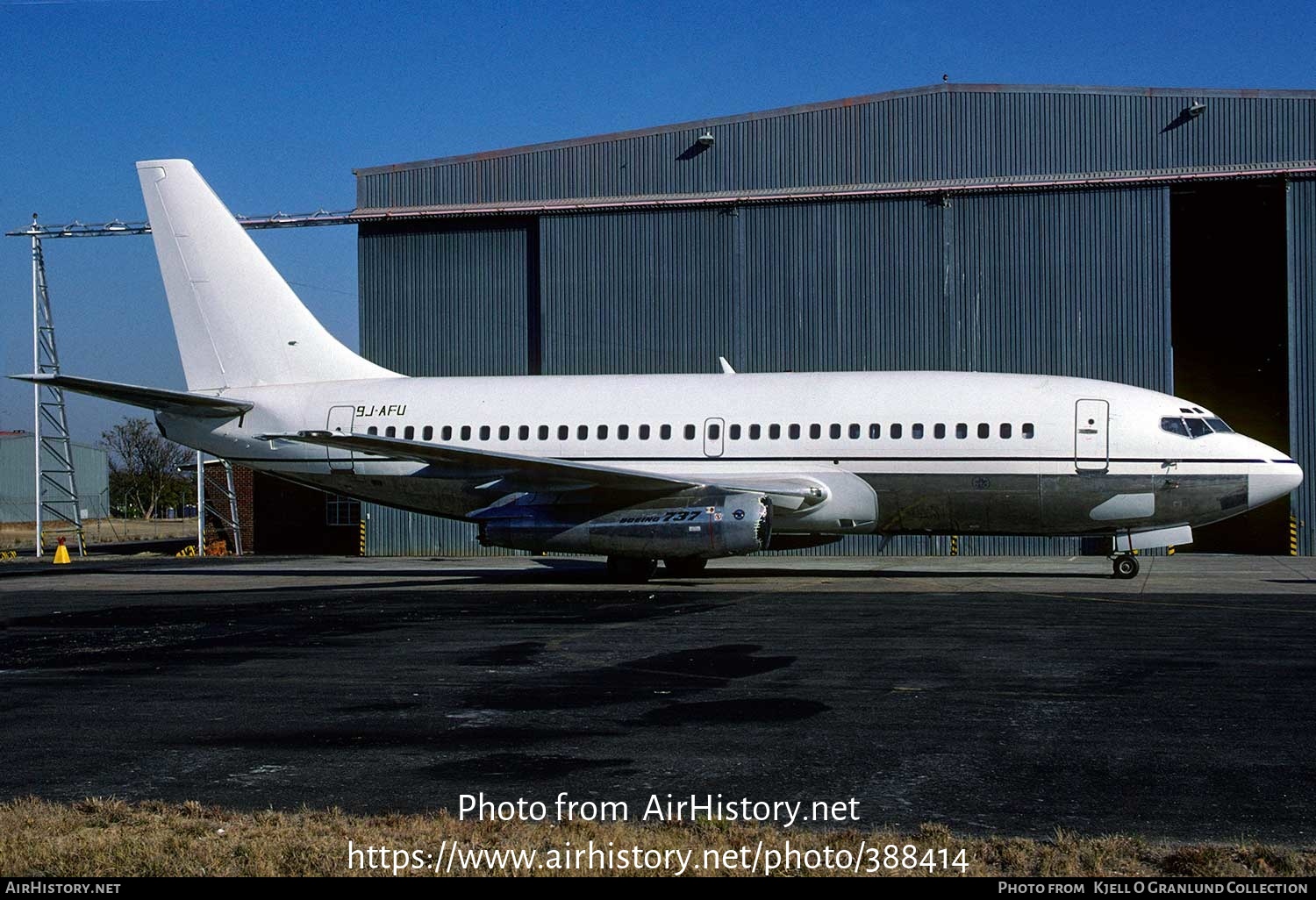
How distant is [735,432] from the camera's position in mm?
23359

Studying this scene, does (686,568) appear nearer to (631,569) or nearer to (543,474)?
(631,569)

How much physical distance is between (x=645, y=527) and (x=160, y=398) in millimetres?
10525

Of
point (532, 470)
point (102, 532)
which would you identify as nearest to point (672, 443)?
point (532, 470)

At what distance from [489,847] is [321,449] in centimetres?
2036

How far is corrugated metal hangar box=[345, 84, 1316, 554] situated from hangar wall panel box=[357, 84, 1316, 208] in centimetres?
6

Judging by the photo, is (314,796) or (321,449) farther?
(321,449)

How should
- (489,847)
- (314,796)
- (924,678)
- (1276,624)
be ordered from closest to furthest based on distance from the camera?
(489,847) < (314,796) < (924,678) < (1276,624)

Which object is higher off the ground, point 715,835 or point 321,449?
point 321,449

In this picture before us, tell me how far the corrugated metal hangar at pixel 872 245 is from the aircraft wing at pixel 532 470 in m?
12.3

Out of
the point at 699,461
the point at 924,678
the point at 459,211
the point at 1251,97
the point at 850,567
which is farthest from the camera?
the point at 459,211

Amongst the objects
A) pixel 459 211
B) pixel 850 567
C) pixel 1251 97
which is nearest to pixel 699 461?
pixel 850 567

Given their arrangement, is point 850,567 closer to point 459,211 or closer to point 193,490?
point 459,211

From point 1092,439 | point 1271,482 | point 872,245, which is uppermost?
point 872,245

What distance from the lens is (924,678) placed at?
36.5ft
